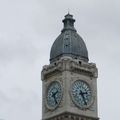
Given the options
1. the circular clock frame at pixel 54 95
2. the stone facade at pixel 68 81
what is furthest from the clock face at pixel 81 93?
the circular clock frame at pixel 54 95

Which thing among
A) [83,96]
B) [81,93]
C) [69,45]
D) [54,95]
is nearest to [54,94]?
[54,95]

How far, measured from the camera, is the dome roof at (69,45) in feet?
360

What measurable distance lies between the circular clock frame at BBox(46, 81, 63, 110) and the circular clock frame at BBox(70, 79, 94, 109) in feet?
6.61

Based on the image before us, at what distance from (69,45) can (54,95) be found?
811cm

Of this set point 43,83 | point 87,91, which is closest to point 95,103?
point 87,91

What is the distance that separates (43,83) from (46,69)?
90.4 inches

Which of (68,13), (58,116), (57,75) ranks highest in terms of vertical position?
(68,13)

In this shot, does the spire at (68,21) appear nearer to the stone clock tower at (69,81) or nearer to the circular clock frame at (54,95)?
the stone clock tower at (69,81)

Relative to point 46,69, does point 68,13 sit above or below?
above

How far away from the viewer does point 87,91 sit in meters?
108

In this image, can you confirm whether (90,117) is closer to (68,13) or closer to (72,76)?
(72,76)

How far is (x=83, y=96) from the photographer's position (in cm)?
10731

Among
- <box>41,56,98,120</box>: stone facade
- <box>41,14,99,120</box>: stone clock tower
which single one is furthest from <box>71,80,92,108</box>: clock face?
<box>41,56,98,120</box>: stone facade

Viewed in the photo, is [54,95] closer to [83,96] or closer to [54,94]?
[54,94]
